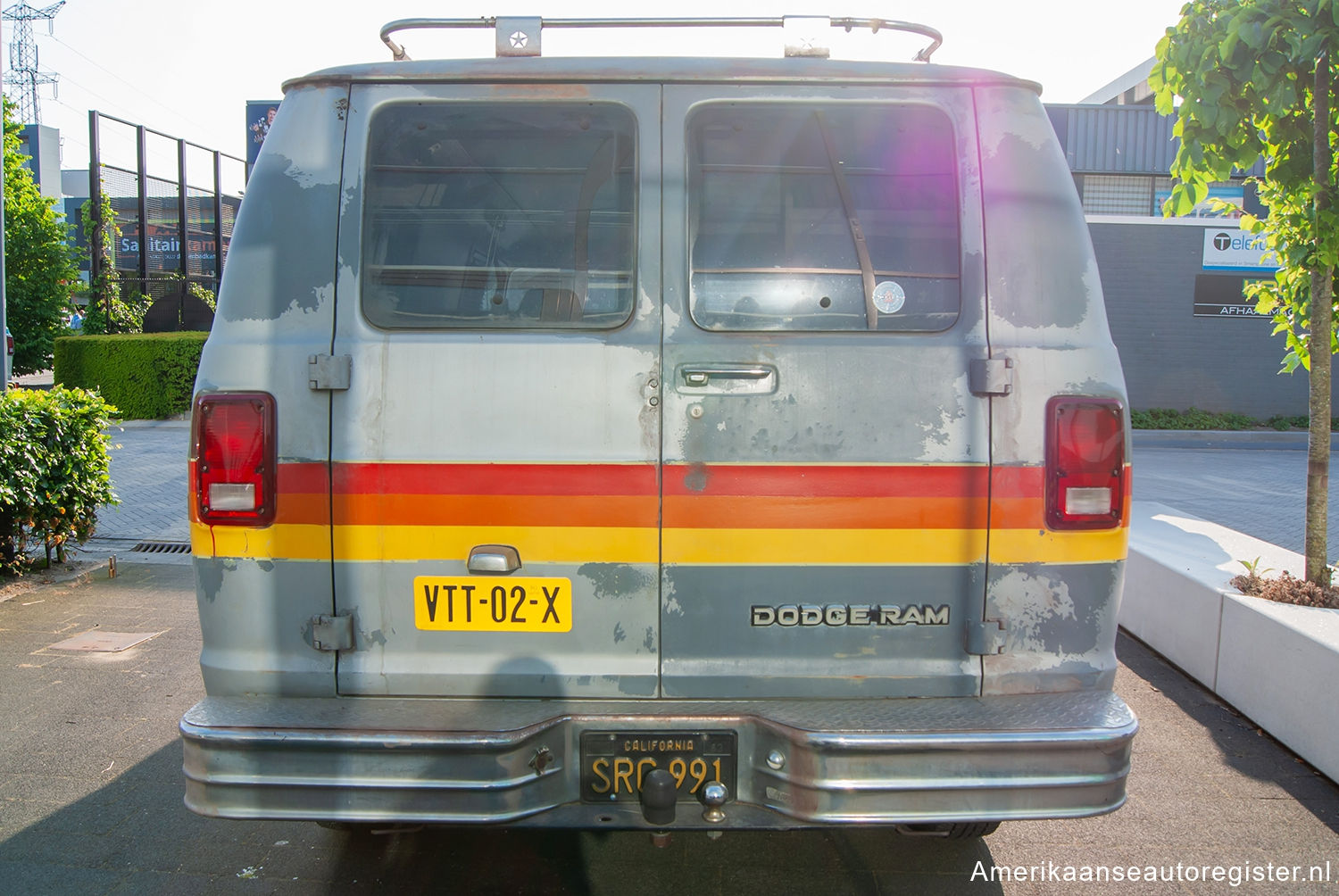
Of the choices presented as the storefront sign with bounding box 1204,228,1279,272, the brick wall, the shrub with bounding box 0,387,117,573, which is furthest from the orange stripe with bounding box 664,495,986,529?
the storefront sign with bounding box 1204,228,1279,272

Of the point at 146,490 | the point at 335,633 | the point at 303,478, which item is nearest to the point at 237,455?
the point at 303,478

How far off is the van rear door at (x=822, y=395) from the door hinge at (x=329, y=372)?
820 mm

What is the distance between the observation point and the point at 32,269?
2372 cm

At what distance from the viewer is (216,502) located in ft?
8.45

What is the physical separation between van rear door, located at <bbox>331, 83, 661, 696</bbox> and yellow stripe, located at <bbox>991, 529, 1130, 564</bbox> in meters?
0.90

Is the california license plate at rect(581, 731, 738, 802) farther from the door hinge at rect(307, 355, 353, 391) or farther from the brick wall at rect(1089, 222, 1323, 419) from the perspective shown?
the brick wall at rect(1089, 222, 1323, 419)

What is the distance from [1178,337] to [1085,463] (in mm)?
18688

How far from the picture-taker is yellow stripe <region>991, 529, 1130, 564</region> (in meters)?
2.59

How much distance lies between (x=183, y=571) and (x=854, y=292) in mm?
6231

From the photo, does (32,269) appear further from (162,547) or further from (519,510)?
(519,510)

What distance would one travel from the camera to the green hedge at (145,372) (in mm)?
17438

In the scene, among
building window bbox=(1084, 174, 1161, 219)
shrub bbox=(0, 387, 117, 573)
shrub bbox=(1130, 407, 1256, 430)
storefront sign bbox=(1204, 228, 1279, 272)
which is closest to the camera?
shrub bbox=(0, 387, 117, 573)

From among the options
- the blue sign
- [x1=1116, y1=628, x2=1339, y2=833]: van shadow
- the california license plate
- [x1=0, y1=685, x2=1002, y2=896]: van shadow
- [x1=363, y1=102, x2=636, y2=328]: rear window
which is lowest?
[x1=0, y1=685, x2=1002, y2=896]: van shadow

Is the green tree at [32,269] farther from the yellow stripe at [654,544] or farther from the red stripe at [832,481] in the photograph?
the red stripe at [832,481]
